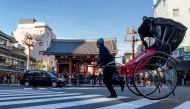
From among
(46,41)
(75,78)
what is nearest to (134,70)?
(75,78)

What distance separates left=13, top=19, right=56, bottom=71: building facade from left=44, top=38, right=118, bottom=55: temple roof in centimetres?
3259

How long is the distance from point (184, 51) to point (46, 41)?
50.6m

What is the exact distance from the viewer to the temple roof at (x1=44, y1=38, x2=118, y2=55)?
26797 mm

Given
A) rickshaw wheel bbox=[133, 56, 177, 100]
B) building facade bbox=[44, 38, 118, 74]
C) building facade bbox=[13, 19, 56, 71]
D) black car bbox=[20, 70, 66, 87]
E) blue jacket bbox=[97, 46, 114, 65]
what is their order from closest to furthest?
rickshaw wheel bbox=[133, 56, 177, 100]
blue jacket bbox=[97, 46, 114, 65]
black car bbox=[20, 70, 66, 87]
building facade bbox=[44, 38, 118, 74]
building facade bbox=[13, 19, 56, 71]

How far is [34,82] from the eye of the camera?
17.7 meters

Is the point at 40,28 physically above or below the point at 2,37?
above

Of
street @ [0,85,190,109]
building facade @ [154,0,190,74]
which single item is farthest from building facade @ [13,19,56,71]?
street @ [0,85,190,109]

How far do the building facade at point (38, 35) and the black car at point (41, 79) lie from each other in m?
44.5

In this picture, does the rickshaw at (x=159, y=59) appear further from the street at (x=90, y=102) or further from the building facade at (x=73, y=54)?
the building facade at (x=73, y=54)

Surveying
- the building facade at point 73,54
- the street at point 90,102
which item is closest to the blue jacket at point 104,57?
the street at point 90,102

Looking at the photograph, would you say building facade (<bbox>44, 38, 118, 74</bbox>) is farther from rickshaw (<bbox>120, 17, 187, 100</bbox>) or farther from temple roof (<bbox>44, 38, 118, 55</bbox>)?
rickshaw (<bbox>120, 17, 187, 100</bbox>)

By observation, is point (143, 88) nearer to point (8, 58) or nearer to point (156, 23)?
point (156, 23)

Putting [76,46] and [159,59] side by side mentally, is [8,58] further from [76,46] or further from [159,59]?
[159,59]

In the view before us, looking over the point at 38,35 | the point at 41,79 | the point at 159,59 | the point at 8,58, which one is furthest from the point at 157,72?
the point at 38,35
